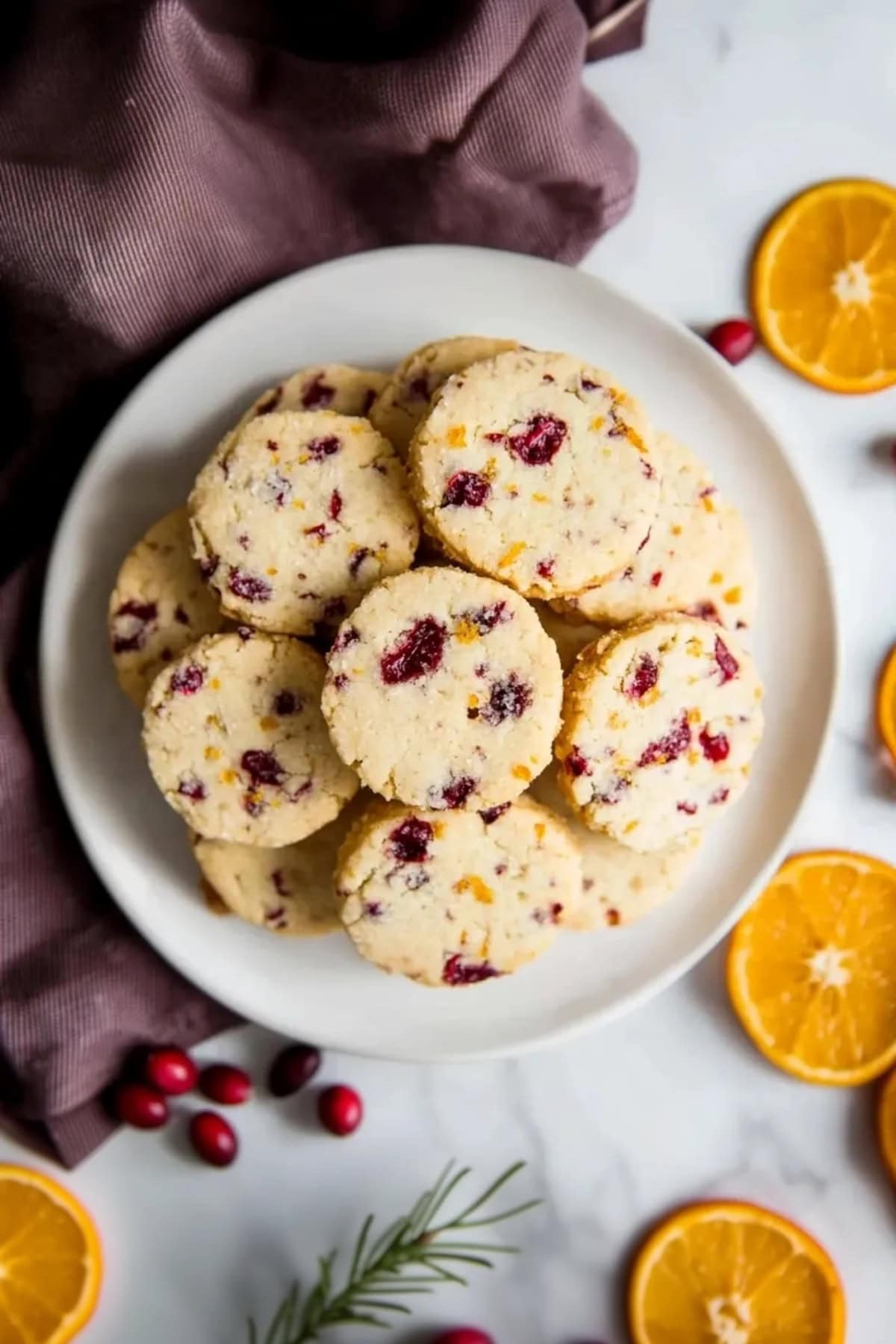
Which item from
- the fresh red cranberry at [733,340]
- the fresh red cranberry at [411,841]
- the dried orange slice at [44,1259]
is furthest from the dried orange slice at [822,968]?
the dried orange slice at [44,1259]

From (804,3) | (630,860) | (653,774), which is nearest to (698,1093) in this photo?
(630,860)

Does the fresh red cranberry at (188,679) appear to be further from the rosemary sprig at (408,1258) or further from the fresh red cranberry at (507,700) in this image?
the rosemary sprig at (408,1258)

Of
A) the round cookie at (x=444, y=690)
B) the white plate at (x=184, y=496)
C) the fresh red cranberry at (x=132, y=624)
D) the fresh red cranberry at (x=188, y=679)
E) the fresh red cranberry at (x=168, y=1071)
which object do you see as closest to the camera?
the round cookie at (x=444, y=690)

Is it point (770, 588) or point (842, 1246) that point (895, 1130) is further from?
point (770, 588)

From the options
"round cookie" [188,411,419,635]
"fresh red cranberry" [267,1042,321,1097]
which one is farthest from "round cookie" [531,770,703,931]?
"fresh red cranberry" [267,1042,321,1097]

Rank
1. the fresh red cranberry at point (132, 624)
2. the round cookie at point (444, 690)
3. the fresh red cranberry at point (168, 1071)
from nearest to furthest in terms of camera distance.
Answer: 1. the round cookie at point (444, 690)
2. the fresh red cranberry at point (132, 624)
3. the fresh red cranberry at point (168, 1071)

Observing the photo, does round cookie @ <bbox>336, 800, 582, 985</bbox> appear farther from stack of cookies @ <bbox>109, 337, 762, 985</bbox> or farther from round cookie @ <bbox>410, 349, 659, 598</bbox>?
round cookie @ <bbox>410, 349, 659, 598</bbox>
